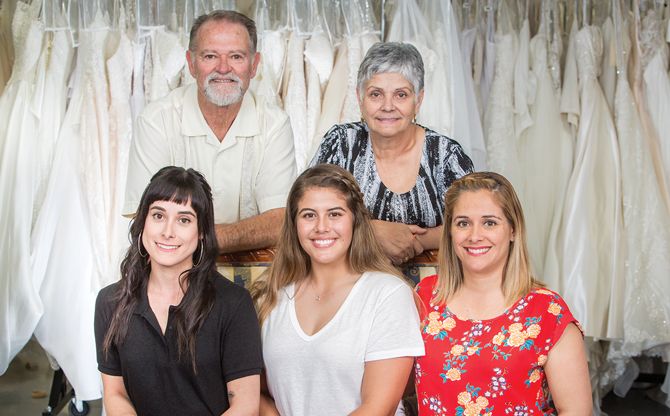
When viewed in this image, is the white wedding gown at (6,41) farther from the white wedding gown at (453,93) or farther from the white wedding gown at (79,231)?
the white wedding gown at (453,93)

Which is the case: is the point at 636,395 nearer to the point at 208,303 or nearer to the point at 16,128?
the point at 208,303

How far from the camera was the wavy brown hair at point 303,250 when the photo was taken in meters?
2.28

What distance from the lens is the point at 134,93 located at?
334 cm

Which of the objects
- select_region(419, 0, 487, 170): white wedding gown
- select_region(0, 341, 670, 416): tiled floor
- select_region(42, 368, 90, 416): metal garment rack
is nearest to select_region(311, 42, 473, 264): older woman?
select_region(419, 0, 487, 170): white wedding gown

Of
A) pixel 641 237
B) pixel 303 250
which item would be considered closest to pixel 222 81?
pixel 303 250

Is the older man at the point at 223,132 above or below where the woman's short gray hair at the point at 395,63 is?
below

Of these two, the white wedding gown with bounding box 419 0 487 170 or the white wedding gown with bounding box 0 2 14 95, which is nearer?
the white wedding gown with bounding box 419 0 487 170

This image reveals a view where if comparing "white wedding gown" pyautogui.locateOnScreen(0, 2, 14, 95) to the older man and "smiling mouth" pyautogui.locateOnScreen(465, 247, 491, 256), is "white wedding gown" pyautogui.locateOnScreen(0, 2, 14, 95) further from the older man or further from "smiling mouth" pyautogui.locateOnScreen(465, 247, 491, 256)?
"smiling mouth" pyautogui.locateOnScreen(465, 247, 491, 256)

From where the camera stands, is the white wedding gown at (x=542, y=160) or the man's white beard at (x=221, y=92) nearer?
the man's white beard at (x=221, y=92)

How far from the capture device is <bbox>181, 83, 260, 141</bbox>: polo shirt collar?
8.94 feet

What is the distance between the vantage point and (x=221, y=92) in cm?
265

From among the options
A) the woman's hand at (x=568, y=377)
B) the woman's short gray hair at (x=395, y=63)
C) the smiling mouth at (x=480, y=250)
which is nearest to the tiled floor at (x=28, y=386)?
the woman's short gray hair at (x=395, y=63)

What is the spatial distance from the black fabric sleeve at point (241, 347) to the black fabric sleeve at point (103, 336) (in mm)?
266

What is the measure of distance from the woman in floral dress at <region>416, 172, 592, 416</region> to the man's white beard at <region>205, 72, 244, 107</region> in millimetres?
749
